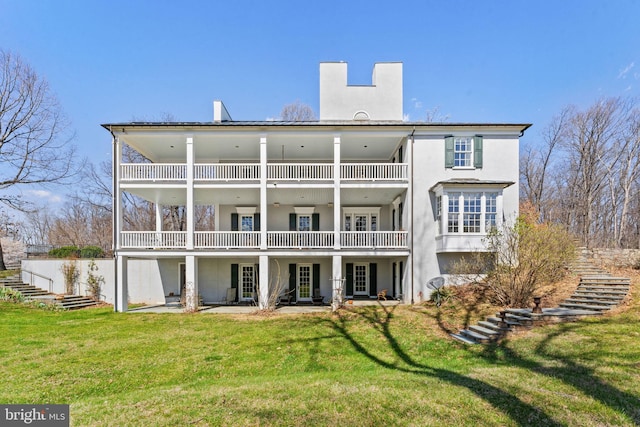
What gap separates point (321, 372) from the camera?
7496 mm

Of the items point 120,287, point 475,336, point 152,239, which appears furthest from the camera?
point 152,239

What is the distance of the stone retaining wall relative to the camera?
45.7 feet

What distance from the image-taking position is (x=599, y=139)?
27469 mm

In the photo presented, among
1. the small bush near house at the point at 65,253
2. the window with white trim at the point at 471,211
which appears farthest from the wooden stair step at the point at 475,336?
the small bush near house at the point at 65,253

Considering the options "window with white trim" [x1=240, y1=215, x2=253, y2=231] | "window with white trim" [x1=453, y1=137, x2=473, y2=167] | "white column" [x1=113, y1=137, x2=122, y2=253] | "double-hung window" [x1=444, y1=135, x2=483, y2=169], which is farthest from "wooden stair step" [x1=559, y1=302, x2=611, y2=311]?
"white column" [x1=113, y1=137, x2=122, y2=253]

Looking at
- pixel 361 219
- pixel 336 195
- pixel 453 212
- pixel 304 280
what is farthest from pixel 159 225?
pixel 453 212

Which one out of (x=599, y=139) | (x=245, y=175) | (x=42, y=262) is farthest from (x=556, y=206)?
(x=42, y=262)

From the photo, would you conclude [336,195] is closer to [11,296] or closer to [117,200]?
[117,200]

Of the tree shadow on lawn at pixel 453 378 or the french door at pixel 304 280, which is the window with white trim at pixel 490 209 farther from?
the french door at pixel 304 280

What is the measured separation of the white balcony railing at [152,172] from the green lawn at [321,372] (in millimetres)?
6476

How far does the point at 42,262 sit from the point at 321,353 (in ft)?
59.4

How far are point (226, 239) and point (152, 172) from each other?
15.5 feet

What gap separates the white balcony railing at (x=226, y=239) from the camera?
15.3 metres

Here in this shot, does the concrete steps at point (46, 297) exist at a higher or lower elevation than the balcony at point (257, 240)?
lower
